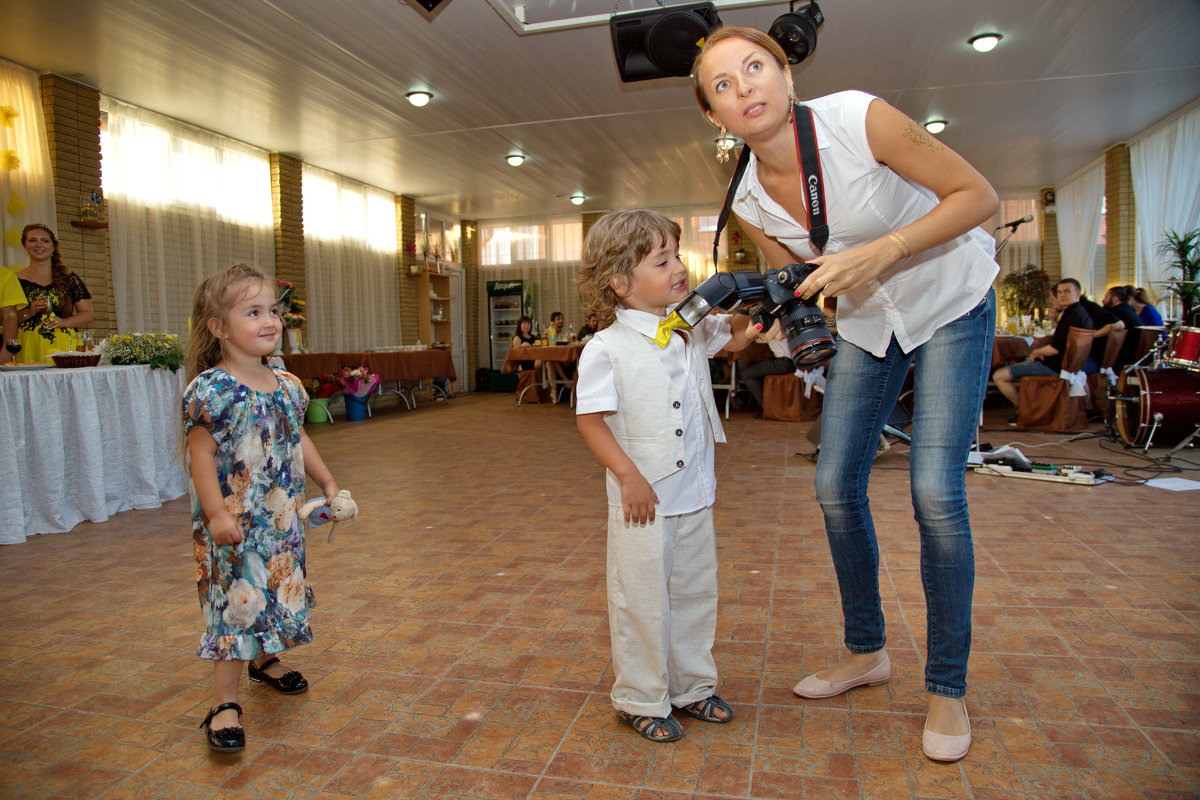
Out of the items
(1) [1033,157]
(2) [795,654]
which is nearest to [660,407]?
(2) [795,654]

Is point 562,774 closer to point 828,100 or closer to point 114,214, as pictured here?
point 828,100

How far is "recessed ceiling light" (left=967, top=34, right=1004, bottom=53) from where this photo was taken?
611 cm

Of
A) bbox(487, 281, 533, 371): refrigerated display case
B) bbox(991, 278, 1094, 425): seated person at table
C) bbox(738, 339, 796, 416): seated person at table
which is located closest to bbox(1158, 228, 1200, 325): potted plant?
bbox(991, 278, 1094, 425): seated person at table

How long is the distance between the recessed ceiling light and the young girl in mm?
6376

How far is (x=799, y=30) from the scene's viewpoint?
5117mm

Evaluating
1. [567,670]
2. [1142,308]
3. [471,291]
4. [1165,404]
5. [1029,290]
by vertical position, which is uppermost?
[471,291]

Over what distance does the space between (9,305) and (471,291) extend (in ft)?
34.9

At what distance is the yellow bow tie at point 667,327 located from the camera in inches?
59.1

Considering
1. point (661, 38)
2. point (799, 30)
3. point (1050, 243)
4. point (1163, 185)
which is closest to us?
point (661, 38)

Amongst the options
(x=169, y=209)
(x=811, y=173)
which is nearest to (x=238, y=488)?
(x=811, y=173)

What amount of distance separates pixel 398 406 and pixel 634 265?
1021cm

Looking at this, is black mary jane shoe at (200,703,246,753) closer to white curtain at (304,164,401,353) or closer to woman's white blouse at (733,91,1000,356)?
woman's white blouse at (733,91,1000,356)

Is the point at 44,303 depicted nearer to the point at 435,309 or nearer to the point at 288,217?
the point at 288,217

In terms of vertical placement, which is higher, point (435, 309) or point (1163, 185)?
point (1163, 185)
